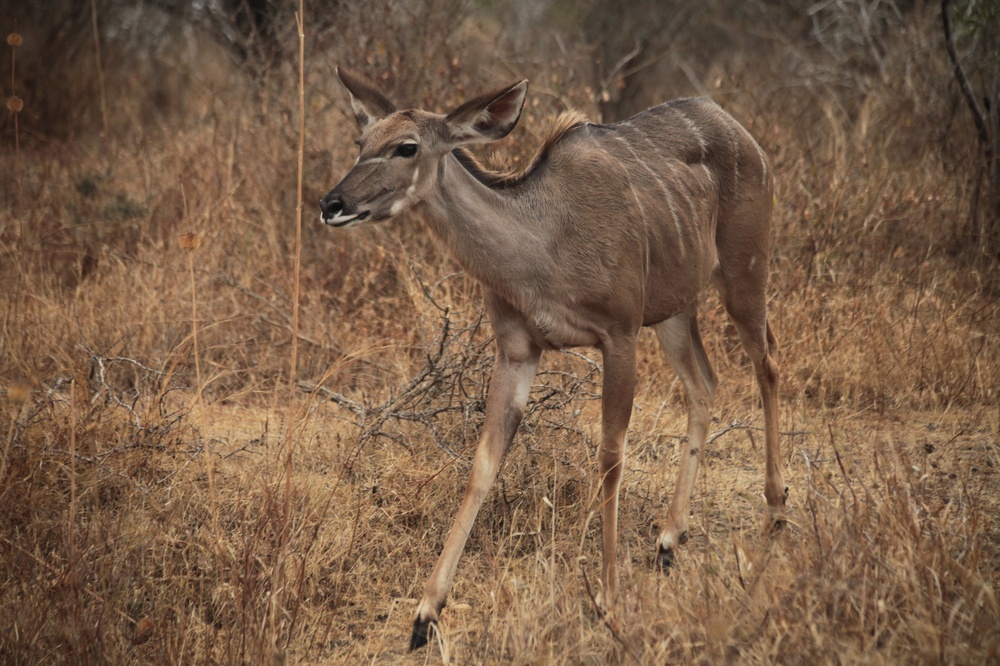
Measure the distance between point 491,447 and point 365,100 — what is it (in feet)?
4.81

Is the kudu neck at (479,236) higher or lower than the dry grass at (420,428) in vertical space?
higher

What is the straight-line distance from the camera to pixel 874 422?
559 cm

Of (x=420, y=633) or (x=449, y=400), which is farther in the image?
(x=449, y=400)

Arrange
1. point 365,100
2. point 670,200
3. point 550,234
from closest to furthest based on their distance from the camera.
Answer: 1. point 550,234
2. point 365,100
3. point 670,200

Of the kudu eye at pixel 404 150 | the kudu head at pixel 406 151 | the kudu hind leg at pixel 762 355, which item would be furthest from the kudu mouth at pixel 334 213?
the kudu hind leg at pixel 762 355

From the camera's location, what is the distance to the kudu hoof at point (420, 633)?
3.77 metres

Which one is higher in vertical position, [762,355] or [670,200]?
[670,200]

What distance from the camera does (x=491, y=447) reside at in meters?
4.16

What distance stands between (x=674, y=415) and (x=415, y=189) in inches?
92.5

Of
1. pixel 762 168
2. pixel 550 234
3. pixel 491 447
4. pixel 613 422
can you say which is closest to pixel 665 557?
pixel 613 422

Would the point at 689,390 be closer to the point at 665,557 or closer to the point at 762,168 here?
the point at 665,557

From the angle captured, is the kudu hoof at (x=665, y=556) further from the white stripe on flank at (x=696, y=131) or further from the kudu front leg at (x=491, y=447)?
the white stripe on flank at (x=696, y=131)

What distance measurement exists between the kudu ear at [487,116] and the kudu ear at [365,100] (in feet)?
1.20

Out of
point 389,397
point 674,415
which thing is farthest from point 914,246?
point 389,397
